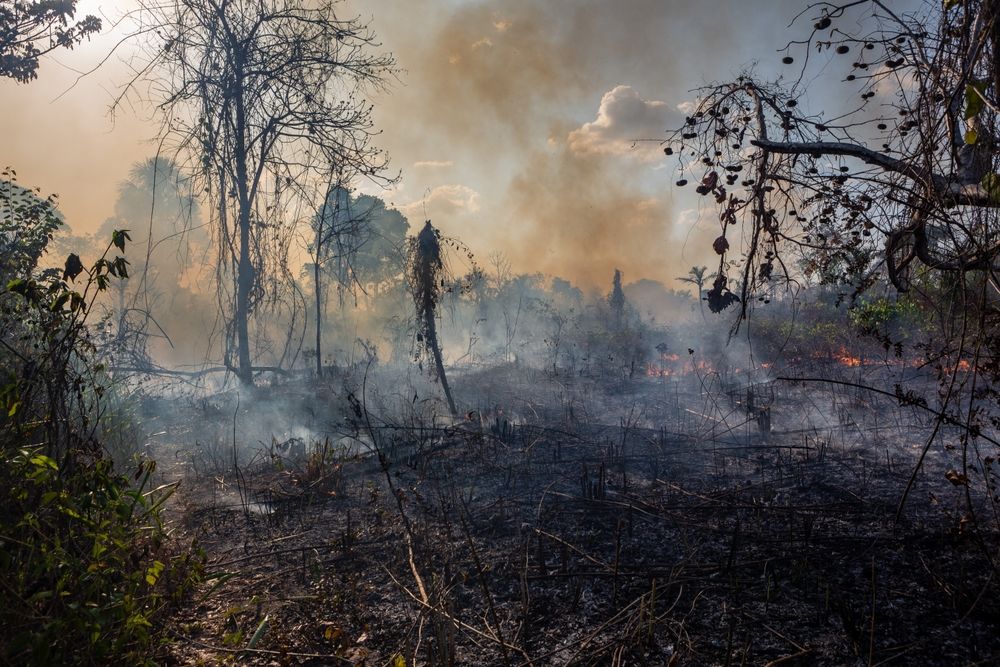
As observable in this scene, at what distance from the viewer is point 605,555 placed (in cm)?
407

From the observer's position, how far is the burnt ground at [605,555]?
2.95 meters

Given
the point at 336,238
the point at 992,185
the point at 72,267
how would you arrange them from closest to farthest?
the point at 992,185 < the point at 72,267 < the point at 336,238

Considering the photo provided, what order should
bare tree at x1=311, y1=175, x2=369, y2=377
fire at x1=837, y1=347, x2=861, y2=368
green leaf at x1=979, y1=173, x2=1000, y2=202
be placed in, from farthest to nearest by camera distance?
fire at x1=837, y1=347, x2=861, y2=368
bare tree at x1=311, y1=175, x2=369, y2=377
green leaf at x1=979, y1=173, x2=1000, y2=202

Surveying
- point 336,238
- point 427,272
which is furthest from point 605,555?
point 336,238

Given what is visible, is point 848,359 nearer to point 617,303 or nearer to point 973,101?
point 973,101

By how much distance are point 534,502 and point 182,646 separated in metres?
3.07

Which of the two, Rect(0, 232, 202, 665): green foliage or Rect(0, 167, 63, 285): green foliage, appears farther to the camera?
Rect(0, 167, 63, 285): green foliage

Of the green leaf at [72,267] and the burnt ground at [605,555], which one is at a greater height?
the green leaf at [72,267]

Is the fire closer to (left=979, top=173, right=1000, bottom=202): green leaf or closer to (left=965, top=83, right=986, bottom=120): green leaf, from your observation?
(left=979, top=173, right=1000, bottom=202): green leaf

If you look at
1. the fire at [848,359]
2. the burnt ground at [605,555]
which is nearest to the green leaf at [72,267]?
the burnt ground at [605,555]

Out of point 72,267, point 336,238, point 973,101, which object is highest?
point 336,238

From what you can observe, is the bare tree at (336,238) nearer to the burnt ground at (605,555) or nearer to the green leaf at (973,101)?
the burnt ground at (605,555)

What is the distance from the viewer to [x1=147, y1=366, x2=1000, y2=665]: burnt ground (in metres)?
2.95

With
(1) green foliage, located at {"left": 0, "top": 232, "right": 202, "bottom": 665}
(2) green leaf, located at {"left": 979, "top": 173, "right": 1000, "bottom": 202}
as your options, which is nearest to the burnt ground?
(1) green foliage, located at {"left": 0, "top": 232, "right": 202, "bottom": 665}
